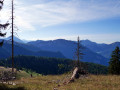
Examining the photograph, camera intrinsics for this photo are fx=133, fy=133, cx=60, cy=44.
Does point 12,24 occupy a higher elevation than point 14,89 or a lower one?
higher

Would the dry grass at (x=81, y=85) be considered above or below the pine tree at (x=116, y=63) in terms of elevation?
above

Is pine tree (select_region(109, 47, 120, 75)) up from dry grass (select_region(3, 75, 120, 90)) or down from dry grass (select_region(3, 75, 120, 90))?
down

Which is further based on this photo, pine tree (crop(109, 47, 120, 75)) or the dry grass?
pine tree (crop(109, 47, 120, 75))

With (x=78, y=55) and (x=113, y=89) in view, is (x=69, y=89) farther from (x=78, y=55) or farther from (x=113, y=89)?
(x=78, y=55)

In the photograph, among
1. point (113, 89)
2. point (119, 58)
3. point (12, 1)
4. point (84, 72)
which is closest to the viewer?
point (113, 89)

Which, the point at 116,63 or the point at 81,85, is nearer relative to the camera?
the point at 81,85

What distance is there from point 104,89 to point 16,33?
22.3m

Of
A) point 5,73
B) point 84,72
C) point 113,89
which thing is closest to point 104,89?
point 113,89

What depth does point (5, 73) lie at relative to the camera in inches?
763

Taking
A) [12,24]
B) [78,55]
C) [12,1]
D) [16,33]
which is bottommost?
[78,55]

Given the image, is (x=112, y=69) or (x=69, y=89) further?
(x=112, y=69)

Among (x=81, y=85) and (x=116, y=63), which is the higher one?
(x=81, y=85)

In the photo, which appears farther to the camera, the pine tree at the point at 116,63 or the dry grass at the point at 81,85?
the pine tree at the point at 116,63

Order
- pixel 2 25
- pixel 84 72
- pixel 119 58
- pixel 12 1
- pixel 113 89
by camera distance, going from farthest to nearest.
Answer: pixel 119 58, pixel 12 1, pixel 84 72, pixel 2 25, pixel 113 89
